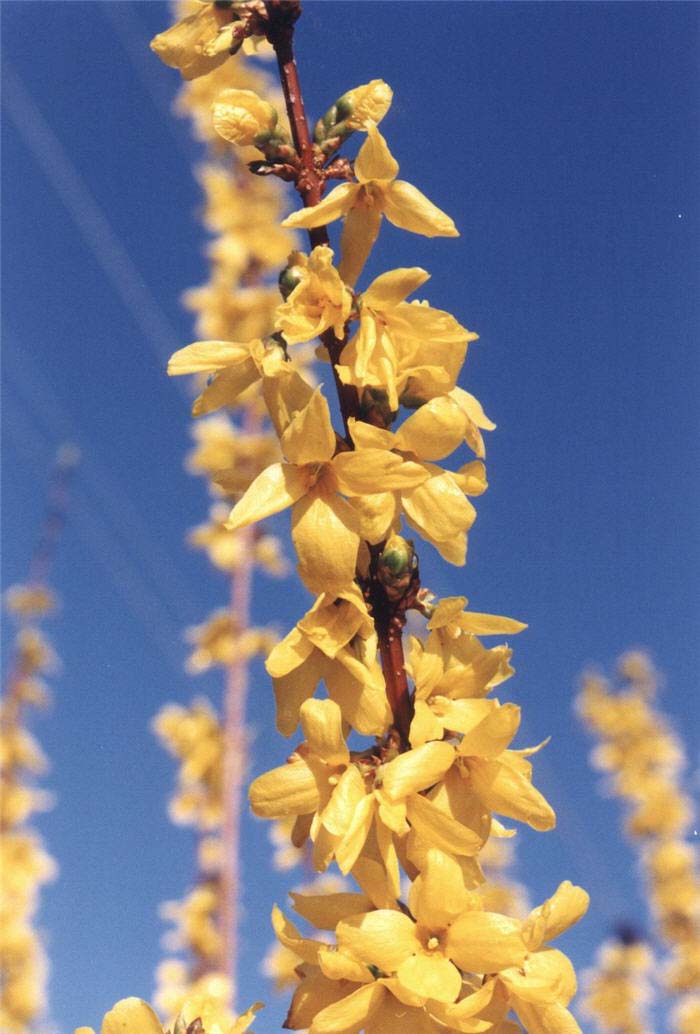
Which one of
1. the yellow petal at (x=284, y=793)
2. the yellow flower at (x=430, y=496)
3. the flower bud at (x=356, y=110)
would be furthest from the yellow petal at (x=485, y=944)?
the flower bud at (x=356, y=110)

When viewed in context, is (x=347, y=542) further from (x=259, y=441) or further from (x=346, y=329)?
(x=259, y=441)

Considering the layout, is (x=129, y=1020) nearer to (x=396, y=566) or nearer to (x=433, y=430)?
(x=396, y=566)

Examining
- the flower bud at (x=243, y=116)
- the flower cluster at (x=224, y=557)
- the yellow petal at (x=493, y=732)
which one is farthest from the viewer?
the flower cluster at (x=224, y=557)

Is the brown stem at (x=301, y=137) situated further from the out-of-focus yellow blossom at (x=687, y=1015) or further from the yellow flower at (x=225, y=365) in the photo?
the out-of-focus yellow blossom at (x=687, y=1015)

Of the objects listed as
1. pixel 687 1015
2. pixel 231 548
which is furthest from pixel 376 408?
pixel 687 1015

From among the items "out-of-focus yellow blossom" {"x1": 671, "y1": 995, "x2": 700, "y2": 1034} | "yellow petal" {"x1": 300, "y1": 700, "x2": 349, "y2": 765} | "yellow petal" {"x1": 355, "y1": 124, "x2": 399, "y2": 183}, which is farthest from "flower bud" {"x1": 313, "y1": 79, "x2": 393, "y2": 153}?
"out-of-focus yellow blossom" {"x1": 671, "y1": 995, "x2": 700, "y2": 1034}

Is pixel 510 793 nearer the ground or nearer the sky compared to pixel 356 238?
nearer the ground

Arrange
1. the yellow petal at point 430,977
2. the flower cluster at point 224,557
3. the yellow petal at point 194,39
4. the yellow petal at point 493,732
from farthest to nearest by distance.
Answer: the flower cluster at point 224,557 < the yellow petal at point 194,39 < the yellow petal at point 493,732 < the yellow petal at point 430,977

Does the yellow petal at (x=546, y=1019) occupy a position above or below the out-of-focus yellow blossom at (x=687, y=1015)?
below
